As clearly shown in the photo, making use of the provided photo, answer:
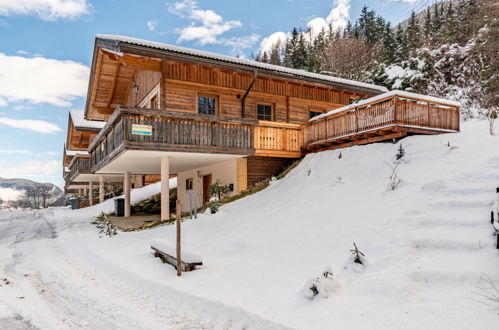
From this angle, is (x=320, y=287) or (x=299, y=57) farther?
(x=299, y=57)

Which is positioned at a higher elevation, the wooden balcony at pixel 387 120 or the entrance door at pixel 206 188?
the wooden balcony at pixel 387 120

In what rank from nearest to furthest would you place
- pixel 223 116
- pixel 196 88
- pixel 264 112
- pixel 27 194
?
pixel 223 116 < pixel 196 88 < pixel 264 112 < pixel 27 194

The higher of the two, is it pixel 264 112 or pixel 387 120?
pixel 264 112

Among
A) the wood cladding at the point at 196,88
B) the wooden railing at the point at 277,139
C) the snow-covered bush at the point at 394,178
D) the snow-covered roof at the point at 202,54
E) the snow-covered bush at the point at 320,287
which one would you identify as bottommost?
the snow-covered bush at the point at 320,287

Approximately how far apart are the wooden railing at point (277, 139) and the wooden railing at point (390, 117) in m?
1.48

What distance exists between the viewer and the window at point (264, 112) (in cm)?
1753

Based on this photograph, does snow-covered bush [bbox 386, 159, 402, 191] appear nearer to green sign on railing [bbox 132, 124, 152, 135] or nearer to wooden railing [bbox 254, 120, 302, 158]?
wooden railing [bbox 254, 120, 302, 158]

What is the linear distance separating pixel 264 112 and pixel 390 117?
7.43m

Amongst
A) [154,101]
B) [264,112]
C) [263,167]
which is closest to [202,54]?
[154,101]

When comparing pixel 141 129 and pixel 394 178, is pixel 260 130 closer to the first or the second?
pixel 141 129

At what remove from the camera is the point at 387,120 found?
38.6 feet

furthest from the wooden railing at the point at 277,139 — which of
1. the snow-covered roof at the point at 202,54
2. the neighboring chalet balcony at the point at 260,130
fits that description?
the snow-covered roof at the point at 202,54

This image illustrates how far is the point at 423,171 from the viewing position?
897cm

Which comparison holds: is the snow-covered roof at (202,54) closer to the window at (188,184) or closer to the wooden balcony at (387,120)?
the wooden balcony at (387,120)
